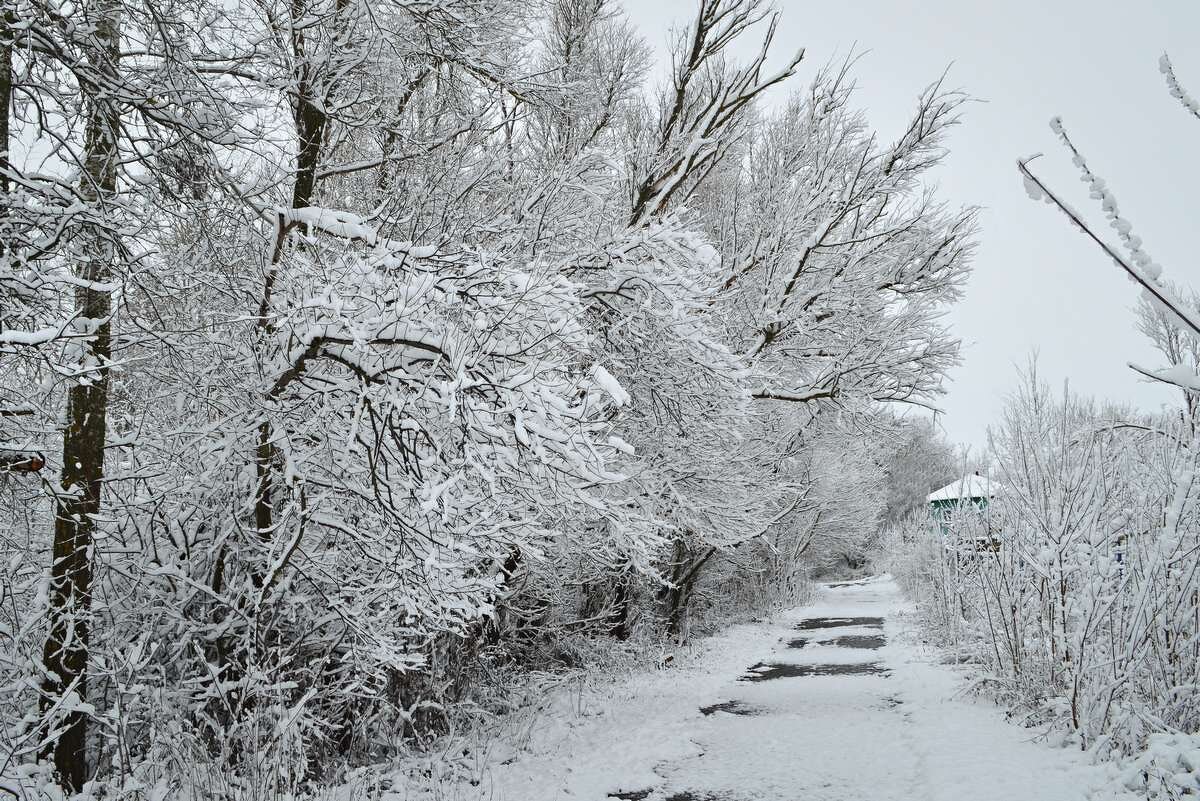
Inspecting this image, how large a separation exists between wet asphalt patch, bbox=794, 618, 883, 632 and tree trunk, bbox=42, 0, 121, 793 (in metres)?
14.2

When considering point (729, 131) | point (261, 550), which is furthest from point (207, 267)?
point (729, 131)

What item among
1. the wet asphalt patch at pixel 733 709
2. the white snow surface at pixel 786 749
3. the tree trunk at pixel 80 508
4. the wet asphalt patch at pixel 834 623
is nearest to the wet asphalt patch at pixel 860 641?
the wet asphalt patch at pixel 834 623

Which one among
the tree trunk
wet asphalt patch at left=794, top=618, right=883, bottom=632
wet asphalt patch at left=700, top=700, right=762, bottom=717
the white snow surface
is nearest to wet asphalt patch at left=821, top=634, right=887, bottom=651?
wet asphalt patch at left=794, top=618, right=883, bottom=632

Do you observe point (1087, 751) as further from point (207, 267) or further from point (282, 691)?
point (207, 267)

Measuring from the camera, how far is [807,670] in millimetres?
10289

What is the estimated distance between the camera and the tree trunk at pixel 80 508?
12.8 ft

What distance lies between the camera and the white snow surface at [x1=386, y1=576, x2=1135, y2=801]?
15.7 ft

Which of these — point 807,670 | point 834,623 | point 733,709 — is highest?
point 733,709

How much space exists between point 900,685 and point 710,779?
14.1ft

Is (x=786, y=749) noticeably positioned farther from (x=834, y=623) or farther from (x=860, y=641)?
(x=834, y=623)

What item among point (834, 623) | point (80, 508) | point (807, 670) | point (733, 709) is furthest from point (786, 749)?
point (834, 623)

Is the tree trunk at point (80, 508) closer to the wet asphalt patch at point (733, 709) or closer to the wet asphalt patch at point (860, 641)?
the wet asphalt patch at point (733, 709)

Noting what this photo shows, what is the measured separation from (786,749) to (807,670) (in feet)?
15.0

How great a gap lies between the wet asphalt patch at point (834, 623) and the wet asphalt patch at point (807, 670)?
545cm
